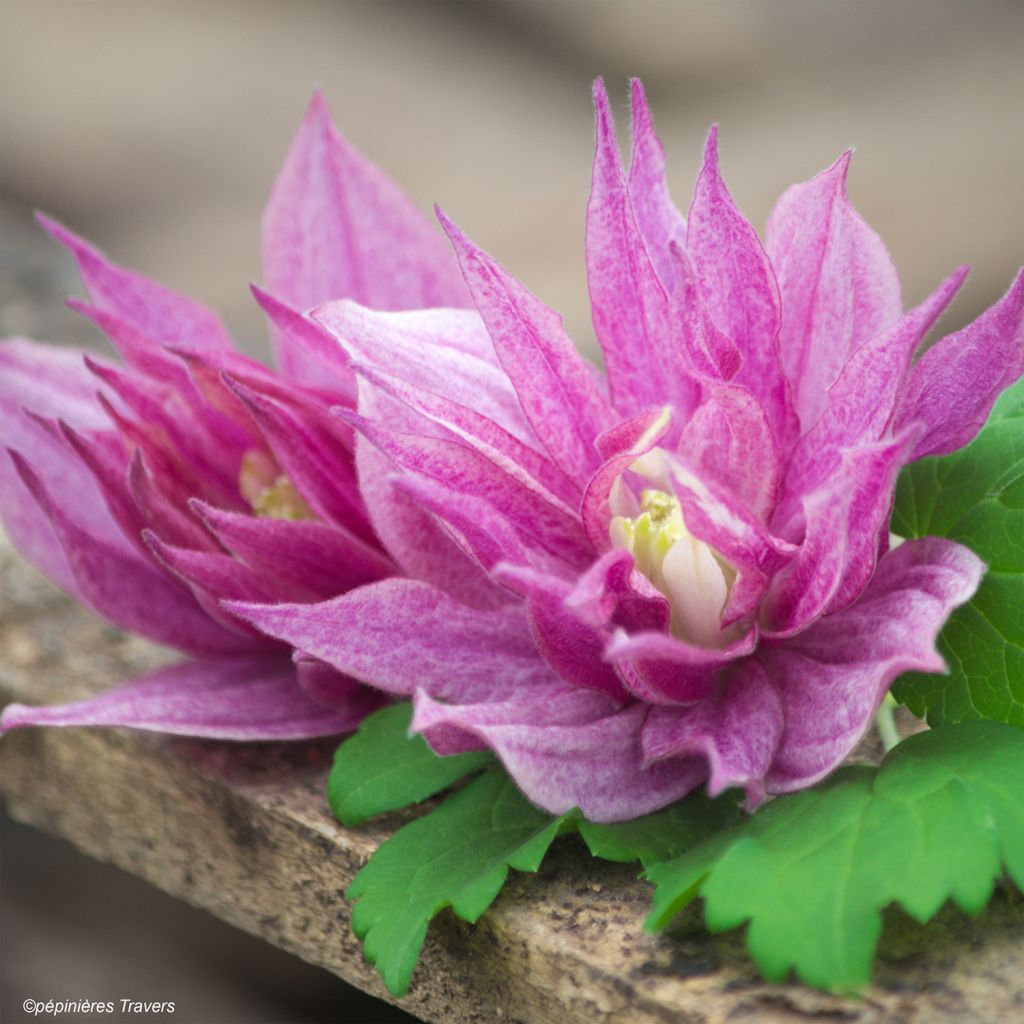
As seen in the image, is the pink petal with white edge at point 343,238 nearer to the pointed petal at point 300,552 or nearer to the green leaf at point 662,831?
the pointed petal at point 300,552

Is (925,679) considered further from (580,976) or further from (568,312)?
(568,312)

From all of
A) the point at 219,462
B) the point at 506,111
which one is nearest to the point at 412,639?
the point at 219,462

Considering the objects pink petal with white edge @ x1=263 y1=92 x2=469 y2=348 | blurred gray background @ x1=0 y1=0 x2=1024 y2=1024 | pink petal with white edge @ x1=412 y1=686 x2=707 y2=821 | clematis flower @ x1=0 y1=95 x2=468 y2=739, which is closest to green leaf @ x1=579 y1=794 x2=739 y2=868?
pink petal with white edge @ x1=412 y1=686 x2=707 y2=821

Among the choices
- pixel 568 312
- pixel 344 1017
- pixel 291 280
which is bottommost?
pixel 344 1017

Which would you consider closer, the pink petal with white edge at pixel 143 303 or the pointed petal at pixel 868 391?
the pointed petal at pixel 868 391

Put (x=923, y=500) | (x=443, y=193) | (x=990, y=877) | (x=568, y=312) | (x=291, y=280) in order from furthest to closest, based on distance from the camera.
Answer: (x=443, y=193) < (x=568, y=312) < (x=291, y=280) < (x=923, y=500) < (x=990, y=877)

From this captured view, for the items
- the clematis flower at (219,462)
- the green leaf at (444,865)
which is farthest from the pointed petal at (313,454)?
the green leaf at (444,865)

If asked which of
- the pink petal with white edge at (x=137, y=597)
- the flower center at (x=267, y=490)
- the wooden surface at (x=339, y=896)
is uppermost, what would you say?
the flower center at (x=267, y=490)

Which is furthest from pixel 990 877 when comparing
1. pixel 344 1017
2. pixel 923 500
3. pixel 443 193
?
pixel 443 193
